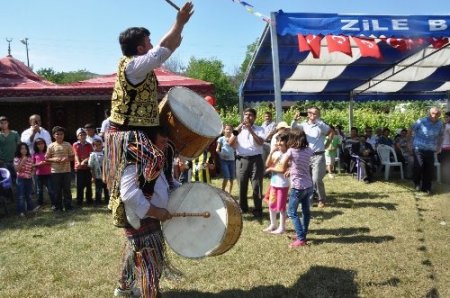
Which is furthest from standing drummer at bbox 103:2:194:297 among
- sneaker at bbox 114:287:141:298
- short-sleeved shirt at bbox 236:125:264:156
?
short-sleeved shirt at bbox 236:125:264:156

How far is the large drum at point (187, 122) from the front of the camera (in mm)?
3178

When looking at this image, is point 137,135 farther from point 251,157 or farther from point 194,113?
point 251,157

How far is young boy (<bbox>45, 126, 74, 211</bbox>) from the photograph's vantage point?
780 centimetres

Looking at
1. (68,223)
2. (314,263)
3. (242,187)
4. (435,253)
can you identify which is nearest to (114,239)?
(68,223)

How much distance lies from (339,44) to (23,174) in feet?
18.7

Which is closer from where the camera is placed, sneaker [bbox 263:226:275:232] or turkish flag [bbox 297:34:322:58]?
sneaker [bbox 263:226:275:232]

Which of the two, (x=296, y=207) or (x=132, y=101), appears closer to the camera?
(x=132, y=101)

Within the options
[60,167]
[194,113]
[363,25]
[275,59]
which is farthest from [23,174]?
[363,25]

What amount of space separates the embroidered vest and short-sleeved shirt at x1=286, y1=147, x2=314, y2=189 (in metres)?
2.63

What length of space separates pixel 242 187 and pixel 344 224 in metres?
1.60

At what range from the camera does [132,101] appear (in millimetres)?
2930

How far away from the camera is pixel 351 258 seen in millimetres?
4750

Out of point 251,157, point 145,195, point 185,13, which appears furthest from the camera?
point 251,157

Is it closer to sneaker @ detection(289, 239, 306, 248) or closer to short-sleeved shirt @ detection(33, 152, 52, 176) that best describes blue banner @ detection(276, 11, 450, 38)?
sneaker @ detection(289, 239, 306, 248)
